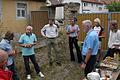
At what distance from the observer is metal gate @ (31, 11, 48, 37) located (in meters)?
20.7

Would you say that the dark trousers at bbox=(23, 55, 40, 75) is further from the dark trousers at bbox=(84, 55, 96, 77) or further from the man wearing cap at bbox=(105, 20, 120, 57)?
the man wearing cap at bbox=(105, 20, 120, 57)

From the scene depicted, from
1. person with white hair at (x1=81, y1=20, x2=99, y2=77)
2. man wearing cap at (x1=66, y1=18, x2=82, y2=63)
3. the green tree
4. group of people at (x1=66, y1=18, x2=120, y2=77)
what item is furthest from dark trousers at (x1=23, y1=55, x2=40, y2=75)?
the green tree

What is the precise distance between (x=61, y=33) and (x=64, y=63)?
17.1 feet

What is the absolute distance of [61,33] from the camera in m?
16.9

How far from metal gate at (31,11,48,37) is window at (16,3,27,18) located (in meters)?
0.54

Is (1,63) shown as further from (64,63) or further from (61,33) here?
(61,33)

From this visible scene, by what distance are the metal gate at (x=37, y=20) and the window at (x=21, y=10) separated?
1.77ft

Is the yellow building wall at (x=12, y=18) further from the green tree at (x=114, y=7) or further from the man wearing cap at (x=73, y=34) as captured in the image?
the green tree at (x=114, y=7)

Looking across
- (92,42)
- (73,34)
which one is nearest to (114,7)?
(73,34)

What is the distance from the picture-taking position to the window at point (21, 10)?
20.4m

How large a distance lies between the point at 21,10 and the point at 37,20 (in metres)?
1.16

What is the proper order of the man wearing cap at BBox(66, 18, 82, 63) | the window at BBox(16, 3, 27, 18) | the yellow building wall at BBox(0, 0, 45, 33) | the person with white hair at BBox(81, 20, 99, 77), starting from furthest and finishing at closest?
1. the window at BBox(16, 3, 27, 18)
2. the yellow building wall at BBox(0, 0, 45, 33)
3. the man wearing cap at BBox(66, 18, 82, 63)
4. the person with white hair at BBox(81, 20, 99, 77)

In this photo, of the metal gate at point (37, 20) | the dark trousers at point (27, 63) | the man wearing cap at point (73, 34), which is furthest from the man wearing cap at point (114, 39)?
the metal gate at point (37, 20)

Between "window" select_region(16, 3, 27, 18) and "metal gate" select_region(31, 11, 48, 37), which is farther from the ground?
"window" select_region(16, 3, 27, 18)
